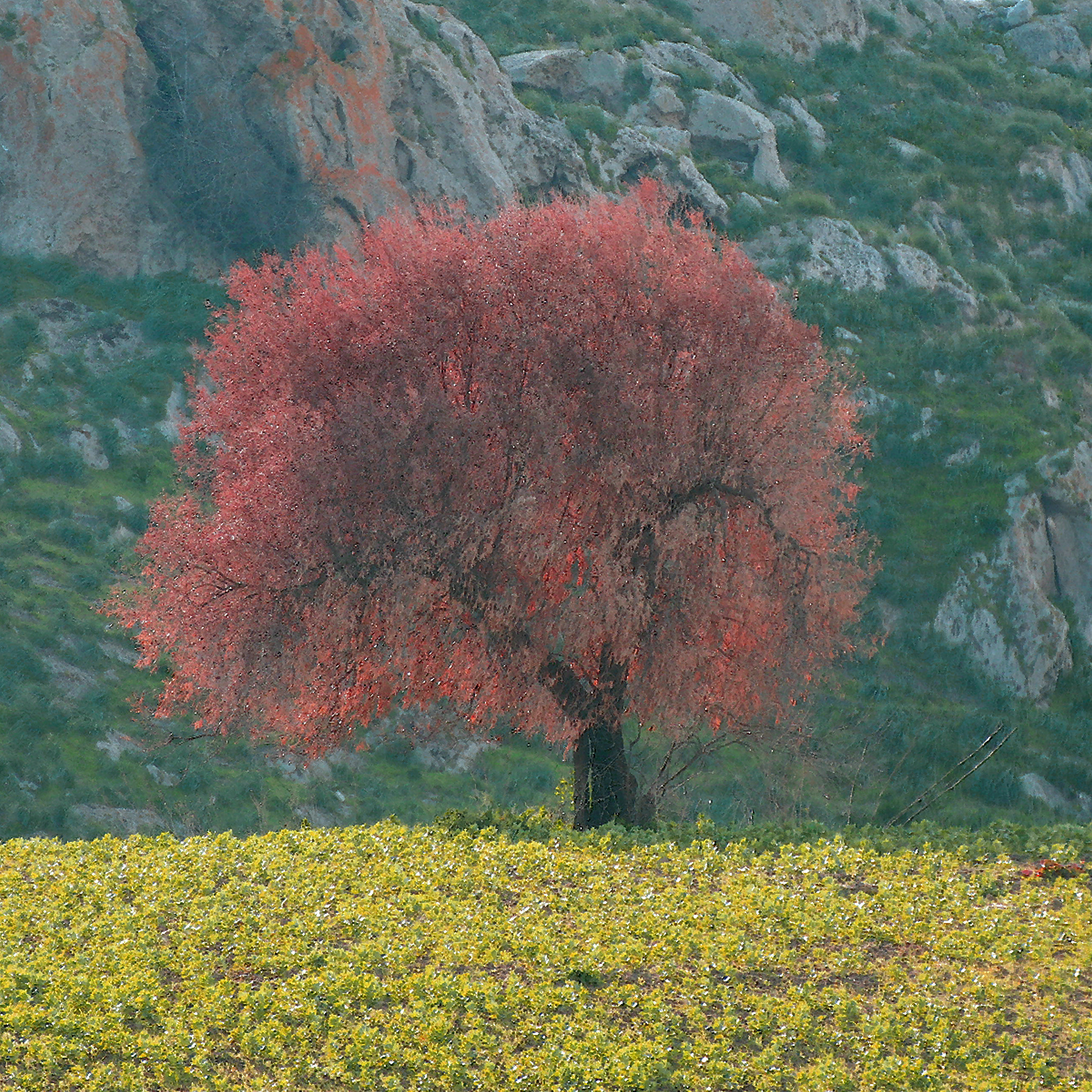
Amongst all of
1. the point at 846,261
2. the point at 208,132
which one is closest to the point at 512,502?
the point at 208,132

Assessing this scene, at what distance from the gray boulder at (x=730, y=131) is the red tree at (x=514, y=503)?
3264 centimetres

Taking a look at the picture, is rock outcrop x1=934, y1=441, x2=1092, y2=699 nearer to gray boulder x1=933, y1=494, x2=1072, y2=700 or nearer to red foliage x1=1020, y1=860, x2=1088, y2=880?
gray boulder x1=933, y1=494, x2=1072, y2=700

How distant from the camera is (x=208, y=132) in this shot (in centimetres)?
3441

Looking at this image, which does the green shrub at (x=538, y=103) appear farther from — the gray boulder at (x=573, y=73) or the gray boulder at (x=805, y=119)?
the gray boulder at (x=805, y=119)

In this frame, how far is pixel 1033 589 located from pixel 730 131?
2294 centimetres

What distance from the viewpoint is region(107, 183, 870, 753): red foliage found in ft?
45.6

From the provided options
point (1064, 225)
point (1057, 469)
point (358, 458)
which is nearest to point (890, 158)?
point (1064, 225)

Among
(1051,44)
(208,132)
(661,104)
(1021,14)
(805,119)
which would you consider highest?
(1021,14)

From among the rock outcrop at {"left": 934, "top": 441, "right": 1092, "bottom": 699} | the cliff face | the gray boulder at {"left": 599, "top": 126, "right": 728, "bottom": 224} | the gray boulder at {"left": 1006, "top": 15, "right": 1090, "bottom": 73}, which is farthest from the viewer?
the gray boulder at {"left": 1006, "top": 15, "right": 1090, "bottom": 73}

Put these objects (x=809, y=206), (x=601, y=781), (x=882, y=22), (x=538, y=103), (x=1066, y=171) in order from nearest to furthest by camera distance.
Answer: (x=601, y=781) < (x=538, y=103) < (x=809, y=206) < (x=1066, y=171) < (x=882, y=22)

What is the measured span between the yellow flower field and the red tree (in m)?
2.72

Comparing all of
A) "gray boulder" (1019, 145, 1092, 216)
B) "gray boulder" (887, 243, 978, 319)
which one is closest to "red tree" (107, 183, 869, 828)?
"gray boulder" (887, 243, 978, 319)

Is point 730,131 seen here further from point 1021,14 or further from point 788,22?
point 1021,14

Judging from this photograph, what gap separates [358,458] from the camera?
13.9 meters
